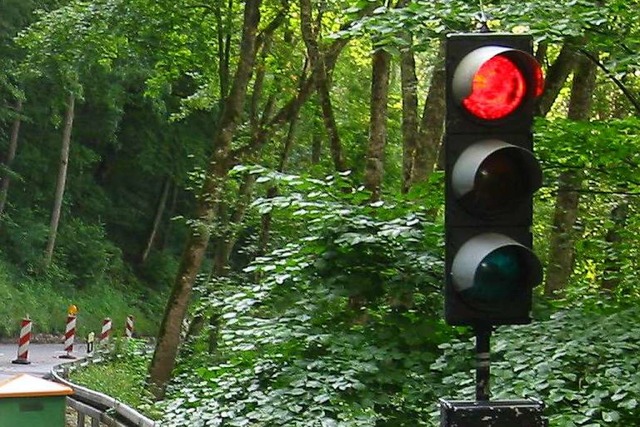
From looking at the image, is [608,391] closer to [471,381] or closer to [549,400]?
[549,400]

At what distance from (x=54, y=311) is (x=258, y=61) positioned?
766 inches

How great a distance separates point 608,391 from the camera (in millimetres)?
6199

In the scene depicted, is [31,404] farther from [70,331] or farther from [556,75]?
[70,331]

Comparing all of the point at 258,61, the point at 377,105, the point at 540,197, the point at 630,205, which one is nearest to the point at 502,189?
the point at 540,197

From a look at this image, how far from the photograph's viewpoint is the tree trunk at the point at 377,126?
1380 cm

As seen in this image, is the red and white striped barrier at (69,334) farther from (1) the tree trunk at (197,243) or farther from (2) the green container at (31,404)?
(2) the green container at (31,404)

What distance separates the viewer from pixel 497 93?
4715mm

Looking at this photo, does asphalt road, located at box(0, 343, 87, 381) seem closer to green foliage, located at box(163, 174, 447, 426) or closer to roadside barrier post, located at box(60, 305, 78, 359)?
roadside barrier post, located at box(60, 305, 78, 359)

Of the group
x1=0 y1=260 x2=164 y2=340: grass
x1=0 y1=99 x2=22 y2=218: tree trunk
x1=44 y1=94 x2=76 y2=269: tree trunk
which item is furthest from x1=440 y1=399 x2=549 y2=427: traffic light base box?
x1=44 y1=94 x2=76 y2=269: tree trunk

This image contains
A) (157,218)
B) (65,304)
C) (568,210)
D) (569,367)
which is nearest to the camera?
(569,367)

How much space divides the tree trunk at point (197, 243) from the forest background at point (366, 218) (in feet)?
0.12

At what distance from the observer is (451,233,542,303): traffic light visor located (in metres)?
4.55

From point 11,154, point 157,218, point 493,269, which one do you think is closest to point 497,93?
point 493,269

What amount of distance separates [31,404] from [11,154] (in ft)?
123
